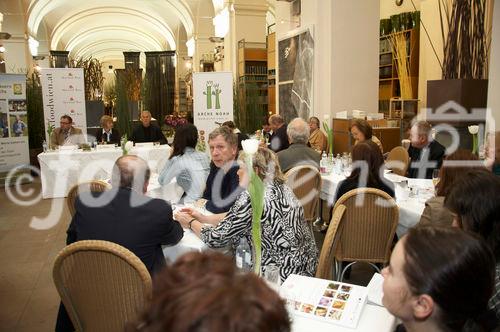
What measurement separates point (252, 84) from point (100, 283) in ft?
28.0

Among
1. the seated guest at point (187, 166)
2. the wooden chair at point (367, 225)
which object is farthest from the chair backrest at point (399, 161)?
the seated guest at point (187, 166)

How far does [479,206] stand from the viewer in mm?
1873

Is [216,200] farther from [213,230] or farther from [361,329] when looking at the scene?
[361,329]

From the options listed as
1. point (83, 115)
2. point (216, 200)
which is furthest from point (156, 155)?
point (216, 200)

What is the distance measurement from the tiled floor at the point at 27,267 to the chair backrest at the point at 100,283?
150 cm

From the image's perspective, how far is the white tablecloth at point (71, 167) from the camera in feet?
24.3

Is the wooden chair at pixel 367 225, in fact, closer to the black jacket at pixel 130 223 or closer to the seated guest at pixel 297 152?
the black jacket at pixel 130 223

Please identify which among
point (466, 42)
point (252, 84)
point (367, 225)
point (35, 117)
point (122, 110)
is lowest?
point (367, 225)

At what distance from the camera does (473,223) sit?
73.2 inches

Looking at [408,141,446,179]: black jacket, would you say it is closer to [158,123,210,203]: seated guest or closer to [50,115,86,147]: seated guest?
[158,123,210,203]: seated guest

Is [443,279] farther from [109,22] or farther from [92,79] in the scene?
[109,22]

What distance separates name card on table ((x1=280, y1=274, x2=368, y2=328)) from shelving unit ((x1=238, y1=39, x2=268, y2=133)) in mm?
7778

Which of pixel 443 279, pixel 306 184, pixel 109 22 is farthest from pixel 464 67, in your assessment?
pixel 109 22

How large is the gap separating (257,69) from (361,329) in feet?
35.4
